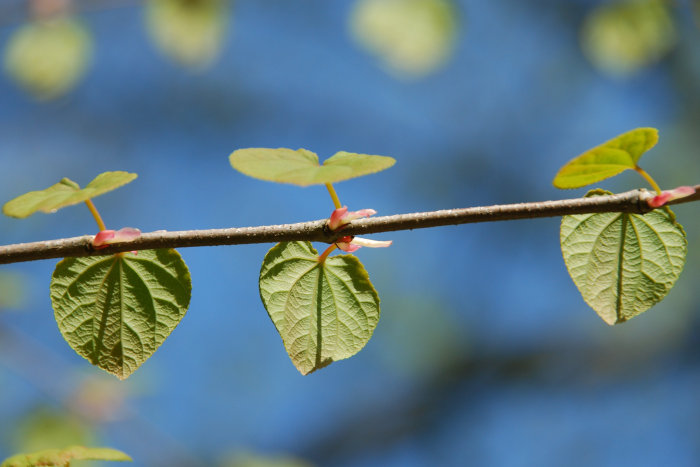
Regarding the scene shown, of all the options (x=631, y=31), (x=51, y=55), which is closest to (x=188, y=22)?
(x=51, y=55)

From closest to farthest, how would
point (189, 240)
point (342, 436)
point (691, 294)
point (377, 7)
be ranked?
point (189, 240) → point (377, 7) → point (691, 294) → point (342, 436)

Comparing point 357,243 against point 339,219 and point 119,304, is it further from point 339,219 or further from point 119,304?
point 119,304

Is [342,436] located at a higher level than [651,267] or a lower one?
higher

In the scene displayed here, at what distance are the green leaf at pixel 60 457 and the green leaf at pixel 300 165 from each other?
0.70 ft

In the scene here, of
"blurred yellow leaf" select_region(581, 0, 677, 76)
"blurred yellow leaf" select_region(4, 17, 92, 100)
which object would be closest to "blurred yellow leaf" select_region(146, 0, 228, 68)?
"blurred yellow leaf" select_region(4, 17, 92, 100)

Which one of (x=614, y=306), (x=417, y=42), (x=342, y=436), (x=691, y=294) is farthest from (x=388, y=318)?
(x=614, y=306)

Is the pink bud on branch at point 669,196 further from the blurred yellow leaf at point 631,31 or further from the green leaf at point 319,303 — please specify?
the blurred yellow leaf at point 631,31

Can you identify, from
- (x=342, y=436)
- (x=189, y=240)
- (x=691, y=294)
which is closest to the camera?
(x=189, y=240)

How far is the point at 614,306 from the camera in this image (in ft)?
1.45

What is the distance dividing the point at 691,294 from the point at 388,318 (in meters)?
2.26

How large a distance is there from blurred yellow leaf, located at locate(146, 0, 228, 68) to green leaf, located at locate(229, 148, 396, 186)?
999 millimetres

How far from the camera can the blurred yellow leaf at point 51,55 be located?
3.85 feet

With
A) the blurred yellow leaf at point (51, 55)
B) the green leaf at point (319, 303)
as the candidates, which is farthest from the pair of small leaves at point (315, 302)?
the blurred yellow leaf at point (51, 55)

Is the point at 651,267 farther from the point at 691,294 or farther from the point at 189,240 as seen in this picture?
the point at 691,294
